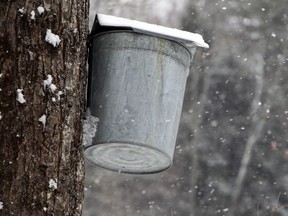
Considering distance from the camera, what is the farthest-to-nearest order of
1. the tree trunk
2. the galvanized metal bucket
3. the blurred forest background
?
the blurred forest background < the galvanized metal bucket < the tree trunk

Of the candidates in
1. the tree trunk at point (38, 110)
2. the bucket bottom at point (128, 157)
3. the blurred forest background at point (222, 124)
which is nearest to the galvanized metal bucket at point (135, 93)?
the bucket bottom at point (128, 157)

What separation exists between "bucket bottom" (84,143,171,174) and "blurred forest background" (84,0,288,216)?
12.8 metres

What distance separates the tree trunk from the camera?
7.17 feet

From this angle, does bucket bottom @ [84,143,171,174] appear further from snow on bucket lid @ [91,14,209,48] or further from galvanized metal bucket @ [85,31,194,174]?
snow on bucket lid @ [91,14,209,48]

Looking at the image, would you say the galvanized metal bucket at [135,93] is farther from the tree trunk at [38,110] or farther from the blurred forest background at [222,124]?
the blurred forest background at [222,124]

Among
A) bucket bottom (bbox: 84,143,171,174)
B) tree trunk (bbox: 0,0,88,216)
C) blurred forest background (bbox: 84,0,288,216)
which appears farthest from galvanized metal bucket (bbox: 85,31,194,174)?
blurred forest background (bbox: 84,0,288,216)

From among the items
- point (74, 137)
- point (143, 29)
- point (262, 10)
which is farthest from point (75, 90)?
point (262, 10)

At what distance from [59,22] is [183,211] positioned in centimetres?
1442

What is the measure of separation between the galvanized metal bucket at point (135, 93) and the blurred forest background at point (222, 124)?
13059 mm

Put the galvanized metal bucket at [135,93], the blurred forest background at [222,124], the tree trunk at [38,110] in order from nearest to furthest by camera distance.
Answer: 1. the tree trunk at [38,110]
2. the galvanized metal bucket at [135,93]
3. the blurred forest background at [222,124]

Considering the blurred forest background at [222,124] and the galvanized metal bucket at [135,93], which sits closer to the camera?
the galvanized metal bucket at [135,93]

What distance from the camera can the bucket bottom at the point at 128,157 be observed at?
2.65m

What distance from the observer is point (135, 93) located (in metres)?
2.60

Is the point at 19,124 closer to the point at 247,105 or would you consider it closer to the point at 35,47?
the point at 35,47
